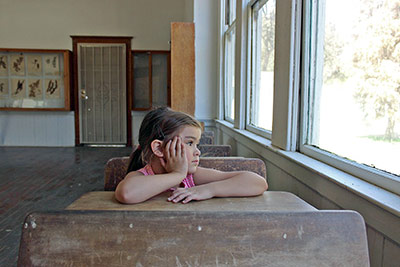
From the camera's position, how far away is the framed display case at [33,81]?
310 inches

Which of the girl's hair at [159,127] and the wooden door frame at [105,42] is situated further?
the wooden door frame at [105,42]

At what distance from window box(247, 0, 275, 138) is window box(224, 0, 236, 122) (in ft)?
3.85

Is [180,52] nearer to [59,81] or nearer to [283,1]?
[283,1]

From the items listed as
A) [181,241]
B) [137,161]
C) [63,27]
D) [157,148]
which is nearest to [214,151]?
[137,161]

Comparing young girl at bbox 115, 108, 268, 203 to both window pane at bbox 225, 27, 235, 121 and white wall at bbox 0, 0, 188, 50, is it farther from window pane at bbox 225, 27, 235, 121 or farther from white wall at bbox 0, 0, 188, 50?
white wall at bbox 0, 0, 188, 50

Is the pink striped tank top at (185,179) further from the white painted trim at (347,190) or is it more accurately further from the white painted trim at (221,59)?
the white painted trim at (221,59)

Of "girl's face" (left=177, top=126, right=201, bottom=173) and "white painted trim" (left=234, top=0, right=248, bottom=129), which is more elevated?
"white painted trim" (left=234, top=0, right=248, bottom=129)

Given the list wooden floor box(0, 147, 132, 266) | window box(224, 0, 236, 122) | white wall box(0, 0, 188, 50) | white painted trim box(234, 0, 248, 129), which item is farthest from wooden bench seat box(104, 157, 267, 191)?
white wall box(0, 0, 188, 50)

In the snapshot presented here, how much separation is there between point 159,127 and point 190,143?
0.45ft

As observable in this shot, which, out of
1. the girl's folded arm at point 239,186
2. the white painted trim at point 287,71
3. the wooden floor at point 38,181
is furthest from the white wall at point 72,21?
the girl's folded arm at point 239,186

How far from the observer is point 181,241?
25.1 inches

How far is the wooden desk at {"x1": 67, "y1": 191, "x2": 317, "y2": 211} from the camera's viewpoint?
992 mm

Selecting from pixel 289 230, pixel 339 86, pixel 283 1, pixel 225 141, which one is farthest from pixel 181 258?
pixel 225 141

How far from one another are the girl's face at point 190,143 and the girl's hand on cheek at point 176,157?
26mm
